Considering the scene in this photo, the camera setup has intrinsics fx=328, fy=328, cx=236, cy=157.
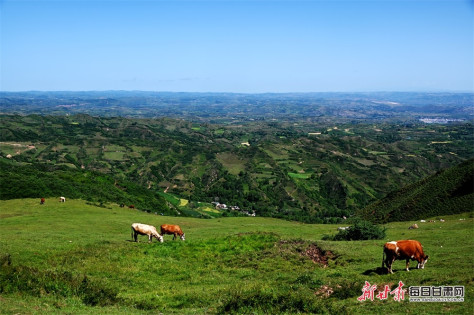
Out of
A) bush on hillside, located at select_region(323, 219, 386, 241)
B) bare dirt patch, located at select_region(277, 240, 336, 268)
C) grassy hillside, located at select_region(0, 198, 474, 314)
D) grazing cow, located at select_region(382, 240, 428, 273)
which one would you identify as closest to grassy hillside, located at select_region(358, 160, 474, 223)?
grassy hillside, located at select_region(0, 198, 474, 314)

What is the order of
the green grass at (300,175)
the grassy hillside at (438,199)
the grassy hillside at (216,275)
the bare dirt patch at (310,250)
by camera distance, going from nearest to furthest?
the grassy hillside at (216,275)
the bare dirt patch at (310,250)
the grassy hillside at (438,199)
the green grass at (300,175)

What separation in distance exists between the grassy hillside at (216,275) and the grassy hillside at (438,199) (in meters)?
28.5

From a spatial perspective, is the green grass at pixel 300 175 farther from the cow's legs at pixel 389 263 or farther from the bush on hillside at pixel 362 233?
the cow's legs at pixel 389 263

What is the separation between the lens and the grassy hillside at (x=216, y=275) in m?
14.7

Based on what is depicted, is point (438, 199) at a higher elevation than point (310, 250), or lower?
lower

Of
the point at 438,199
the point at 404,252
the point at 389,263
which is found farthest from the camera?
the point at 438,199

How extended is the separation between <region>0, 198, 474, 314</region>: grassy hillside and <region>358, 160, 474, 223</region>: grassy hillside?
28.5 m

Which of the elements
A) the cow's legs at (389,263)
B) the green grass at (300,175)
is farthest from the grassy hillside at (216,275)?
the green grass at (300,175)

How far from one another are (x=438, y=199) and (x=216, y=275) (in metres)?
55.3

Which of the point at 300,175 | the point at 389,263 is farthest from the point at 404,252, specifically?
the point at 300,175

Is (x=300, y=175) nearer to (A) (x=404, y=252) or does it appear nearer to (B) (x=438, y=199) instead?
(B) (x=438, y=199)

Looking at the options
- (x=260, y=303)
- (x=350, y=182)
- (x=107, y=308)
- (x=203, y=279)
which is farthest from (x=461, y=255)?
(x=350, y=182)

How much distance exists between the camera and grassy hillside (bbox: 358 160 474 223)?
55.6 meters

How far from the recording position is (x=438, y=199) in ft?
198
